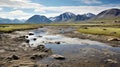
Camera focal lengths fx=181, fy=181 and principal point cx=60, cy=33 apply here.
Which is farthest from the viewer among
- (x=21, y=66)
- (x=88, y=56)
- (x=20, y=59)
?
(x=88, y=56)

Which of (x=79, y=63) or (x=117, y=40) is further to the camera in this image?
(x=117, y=40)

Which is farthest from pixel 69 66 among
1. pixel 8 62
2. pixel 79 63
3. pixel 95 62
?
pixel 8 62

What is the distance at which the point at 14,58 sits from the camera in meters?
42.6

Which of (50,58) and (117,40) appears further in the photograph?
(117,40)

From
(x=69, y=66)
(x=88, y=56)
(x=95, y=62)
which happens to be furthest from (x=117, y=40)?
(x=69, y=66)

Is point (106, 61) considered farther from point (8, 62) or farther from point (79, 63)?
point (8, 62)

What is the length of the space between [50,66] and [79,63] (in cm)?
687

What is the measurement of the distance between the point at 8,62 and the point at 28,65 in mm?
5363

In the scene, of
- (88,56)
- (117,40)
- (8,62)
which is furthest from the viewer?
(117,40)

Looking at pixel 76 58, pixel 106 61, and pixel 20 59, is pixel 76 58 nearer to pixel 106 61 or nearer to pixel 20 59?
pixel 106 61

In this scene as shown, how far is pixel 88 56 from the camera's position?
1865 inches

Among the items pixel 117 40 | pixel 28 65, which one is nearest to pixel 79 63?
pixel 28 65

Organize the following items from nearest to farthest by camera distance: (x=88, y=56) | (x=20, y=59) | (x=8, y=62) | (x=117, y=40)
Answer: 1. (x=8, y=62)
2. (x=20, y=59)
3. (x=88, y=56)
4. (x=117, y=40)

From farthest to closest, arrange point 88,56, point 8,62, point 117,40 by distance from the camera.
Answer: point 117,40 < point 88,56 < point 8,62
